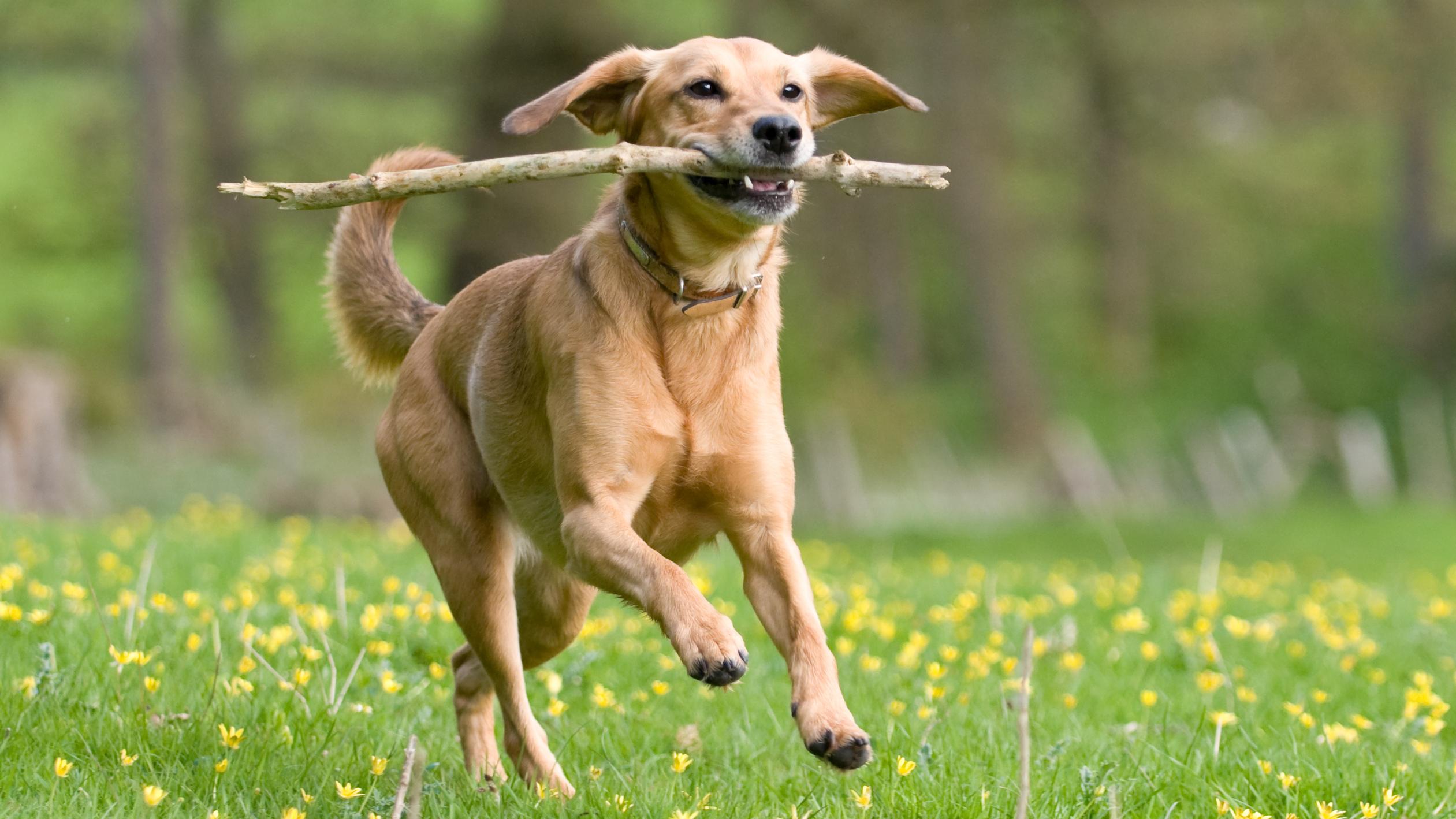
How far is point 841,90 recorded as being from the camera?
16.4 ft

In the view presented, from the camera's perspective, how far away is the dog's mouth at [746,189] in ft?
13.9

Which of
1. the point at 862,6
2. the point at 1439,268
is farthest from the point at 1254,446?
the point at 862,6

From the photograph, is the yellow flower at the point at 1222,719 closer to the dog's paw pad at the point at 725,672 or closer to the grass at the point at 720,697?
the grass at the point at 720,697

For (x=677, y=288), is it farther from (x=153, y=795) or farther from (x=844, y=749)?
(x=153, y=795)

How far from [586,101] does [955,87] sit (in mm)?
16301

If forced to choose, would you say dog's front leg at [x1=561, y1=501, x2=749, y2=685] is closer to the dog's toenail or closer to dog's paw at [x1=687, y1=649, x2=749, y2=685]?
dog's paw at [x1=687, y1=649, x2=749, y2=685]

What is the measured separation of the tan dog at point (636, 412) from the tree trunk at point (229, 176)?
24.5 m

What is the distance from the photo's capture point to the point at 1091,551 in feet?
57.6

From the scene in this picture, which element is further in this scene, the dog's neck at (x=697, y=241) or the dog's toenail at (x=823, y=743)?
the dog's neck at (x=697, y=241)

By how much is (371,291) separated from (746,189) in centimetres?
186

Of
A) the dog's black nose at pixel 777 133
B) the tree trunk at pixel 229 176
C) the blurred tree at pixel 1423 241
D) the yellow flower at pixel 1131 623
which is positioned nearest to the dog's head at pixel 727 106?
the dog's black nose at pixel 777 133

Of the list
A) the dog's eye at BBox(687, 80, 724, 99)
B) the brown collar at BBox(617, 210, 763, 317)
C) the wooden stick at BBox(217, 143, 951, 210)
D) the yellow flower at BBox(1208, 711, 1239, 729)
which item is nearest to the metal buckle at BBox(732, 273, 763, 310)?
the brown collar at BBox(617, 210, 763, 317)

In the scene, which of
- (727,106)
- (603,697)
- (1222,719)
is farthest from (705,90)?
(1222,719)

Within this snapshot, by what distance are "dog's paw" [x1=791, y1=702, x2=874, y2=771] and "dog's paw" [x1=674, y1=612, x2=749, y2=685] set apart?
8.7 inches
